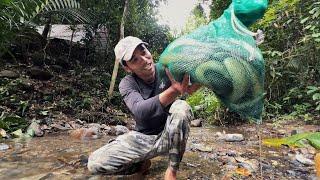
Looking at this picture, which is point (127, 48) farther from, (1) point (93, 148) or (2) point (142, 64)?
(1) point (93, 148)

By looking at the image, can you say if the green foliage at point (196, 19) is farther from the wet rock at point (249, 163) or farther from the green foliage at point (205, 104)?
the wet rock at point (249, 163)

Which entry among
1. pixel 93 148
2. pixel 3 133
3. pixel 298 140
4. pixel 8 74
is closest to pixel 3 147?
pixel 3 133

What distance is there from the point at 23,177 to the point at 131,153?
83 cm

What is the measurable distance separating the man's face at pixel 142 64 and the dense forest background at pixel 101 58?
7.78ft

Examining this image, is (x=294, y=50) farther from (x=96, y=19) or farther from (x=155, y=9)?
(x=155, y=9)

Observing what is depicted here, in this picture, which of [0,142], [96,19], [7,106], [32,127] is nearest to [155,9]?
[96,19]

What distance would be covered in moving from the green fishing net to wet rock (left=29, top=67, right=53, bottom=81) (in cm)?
689

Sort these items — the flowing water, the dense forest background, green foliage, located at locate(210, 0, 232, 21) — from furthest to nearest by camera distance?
green foliage, located at locate(210, 0, 232, 21) → the dense forest background → the flowing water

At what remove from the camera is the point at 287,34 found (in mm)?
5230

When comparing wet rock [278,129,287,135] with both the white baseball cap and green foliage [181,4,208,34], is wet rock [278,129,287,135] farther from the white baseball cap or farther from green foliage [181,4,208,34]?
green foliage [181,4,208,34]

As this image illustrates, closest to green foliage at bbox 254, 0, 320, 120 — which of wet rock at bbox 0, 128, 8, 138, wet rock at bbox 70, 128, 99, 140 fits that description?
wet rock at bbox 70, 128, 99, 140

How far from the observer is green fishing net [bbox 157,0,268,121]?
5.64ft

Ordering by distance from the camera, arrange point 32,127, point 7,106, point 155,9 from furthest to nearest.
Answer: point 155,9 < point 7,106 < point 32,127

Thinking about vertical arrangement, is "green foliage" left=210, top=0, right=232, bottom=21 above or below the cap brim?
above
